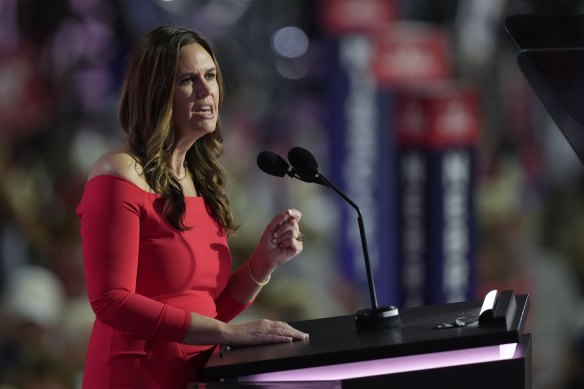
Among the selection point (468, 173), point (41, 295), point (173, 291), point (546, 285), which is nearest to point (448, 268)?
point (468, 173)

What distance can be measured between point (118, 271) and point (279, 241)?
0.35 metres

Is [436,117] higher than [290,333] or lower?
higher

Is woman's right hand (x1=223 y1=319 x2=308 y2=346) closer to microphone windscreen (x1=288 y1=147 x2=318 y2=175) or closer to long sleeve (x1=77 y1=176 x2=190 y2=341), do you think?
long sleeve (x1=77 y1=176 x2=190 y2=341)

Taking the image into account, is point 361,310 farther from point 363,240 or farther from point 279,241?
point 279,241

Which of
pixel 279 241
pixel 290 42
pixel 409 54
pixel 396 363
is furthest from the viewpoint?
pixel 409 54

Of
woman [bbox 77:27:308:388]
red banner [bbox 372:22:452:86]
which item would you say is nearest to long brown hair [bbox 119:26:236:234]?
woman [bbox 77:27:308:388]

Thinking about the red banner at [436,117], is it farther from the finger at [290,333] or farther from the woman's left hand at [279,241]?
the finger at [290,333]

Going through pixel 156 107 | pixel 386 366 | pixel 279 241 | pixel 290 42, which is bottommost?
pixel 386 366

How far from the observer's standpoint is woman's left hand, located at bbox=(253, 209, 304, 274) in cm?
183

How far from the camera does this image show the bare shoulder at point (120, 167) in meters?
1.66

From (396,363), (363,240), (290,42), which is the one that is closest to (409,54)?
(290,42)

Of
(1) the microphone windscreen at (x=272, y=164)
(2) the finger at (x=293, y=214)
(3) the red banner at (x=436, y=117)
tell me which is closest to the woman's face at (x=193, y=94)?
(1) the microphone windscreen at (x=272, y=164)

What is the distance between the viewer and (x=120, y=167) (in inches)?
65.8

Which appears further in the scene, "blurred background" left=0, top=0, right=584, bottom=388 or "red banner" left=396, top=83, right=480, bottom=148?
"red banner" left=396, top=83, right=480, bottom=148
